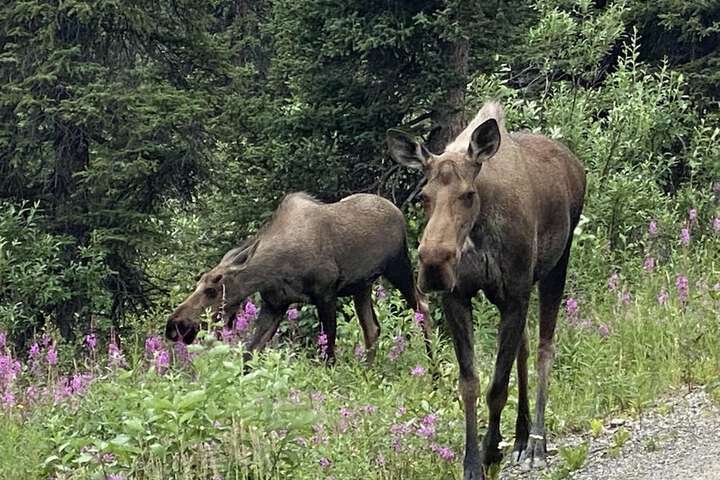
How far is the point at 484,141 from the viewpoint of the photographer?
7059mm

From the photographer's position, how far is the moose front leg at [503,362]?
290 inches

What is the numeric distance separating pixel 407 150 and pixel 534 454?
220 cm

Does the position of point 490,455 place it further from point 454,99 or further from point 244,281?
point 454,99

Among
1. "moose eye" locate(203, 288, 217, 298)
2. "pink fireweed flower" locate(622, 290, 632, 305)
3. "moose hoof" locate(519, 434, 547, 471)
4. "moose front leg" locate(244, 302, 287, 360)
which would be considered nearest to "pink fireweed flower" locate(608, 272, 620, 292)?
"pink fireweed flower" locate(622, 290, 632, 305)

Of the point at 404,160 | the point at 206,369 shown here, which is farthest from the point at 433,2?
the point at 206,369

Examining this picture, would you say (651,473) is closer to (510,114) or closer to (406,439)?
(406,439)

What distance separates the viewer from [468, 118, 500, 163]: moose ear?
700 centimetres

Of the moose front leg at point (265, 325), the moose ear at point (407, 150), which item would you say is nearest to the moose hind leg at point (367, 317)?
the moose front leg at point (265, 325)

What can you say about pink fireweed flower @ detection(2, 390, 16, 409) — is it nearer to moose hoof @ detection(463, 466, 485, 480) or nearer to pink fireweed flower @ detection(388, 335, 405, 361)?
moose hoof @ detection(463, 466, 485, 480)

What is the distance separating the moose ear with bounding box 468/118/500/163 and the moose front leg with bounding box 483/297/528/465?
933 millimetres

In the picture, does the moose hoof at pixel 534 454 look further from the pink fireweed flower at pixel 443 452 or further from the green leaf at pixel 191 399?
the green leaf at pixel 191 399

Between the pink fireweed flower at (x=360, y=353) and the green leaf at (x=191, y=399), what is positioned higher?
the green leaf at (x=191, y=399)

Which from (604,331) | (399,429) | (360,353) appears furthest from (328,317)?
(399,429)

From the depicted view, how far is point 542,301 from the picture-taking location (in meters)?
8.70
